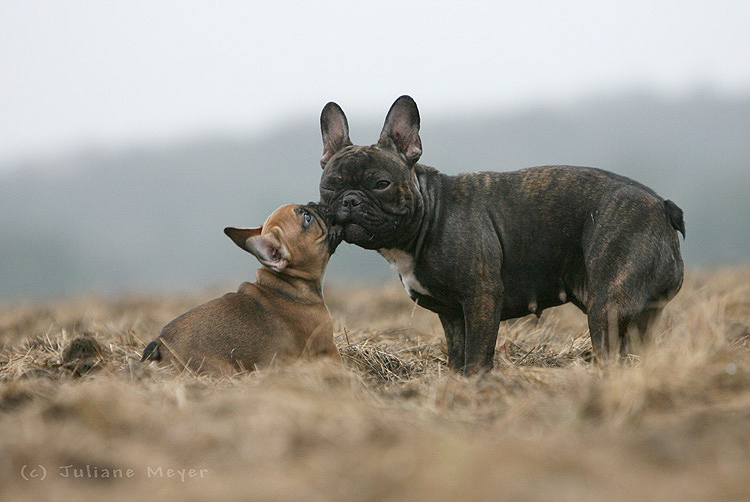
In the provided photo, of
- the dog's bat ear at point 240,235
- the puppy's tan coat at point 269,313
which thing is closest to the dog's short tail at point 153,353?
the puppy's tan coat at point 269,313

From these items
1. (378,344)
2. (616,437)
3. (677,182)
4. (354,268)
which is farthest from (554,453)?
(677,182)

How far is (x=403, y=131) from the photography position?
5863 millimetres

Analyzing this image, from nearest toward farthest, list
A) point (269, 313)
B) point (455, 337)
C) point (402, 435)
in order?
point (402, 435), point (269, 313), point (455, 337)

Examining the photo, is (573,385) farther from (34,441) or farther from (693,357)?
(34,441)

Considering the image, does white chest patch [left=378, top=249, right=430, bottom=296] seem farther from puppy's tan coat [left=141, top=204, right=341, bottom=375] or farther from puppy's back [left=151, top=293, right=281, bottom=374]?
puppy's back [left=151, top=293, right=281, bottom=374]

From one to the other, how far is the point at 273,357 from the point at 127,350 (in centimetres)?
164

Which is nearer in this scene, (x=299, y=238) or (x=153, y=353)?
(x=153, y=353)

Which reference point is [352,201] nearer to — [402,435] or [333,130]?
[333,130]

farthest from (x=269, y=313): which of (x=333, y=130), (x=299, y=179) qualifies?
(x=299, y=179)

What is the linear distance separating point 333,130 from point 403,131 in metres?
0.69

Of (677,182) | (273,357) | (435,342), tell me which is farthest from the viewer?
(677,182)

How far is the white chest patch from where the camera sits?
555 centimetres

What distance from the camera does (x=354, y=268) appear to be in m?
40.8

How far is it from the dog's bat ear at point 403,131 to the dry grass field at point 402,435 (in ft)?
6.66
